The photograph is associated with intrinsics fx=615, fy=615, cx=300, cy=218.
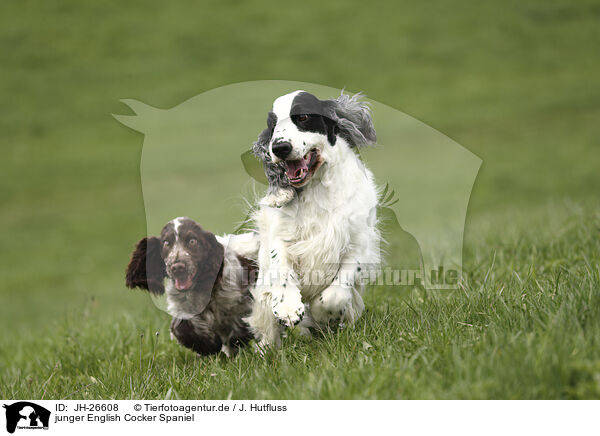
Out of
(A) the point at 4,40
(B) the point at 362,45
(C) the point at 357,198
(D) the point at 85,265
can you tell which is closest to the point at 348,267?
(C) the point at 357,198

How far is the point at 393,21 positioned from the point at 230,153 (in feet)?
52.3

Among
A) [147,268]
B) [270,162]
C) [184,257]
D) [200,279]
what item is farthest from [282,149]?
[147,268]

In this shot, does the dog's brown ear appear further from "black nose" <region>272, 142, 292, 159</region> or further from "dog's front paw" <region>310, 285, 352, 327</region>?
"black nose" <region>272, 142, 292, 159</region>

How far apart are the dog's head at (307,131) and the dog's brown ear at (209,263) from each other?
0.79 m

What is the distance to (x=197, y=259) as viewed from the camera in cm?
401

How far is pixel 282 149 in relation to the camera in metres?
3.24

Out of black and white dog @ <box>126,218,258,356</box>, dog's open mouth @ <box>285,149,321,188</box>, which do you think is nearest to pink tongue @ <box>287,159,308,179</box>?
dog's open mouth @ <box>285,149,321,188</box>

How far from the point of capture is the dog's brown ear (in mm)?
4047

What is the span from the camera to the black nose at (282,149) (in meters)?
3.23

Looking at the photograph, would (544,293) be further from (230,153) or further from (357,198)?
(230,153)

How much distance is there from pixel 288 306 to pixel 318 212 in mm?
570

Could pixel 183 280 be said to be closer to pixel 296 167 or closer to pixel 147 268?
pixel 147 268
